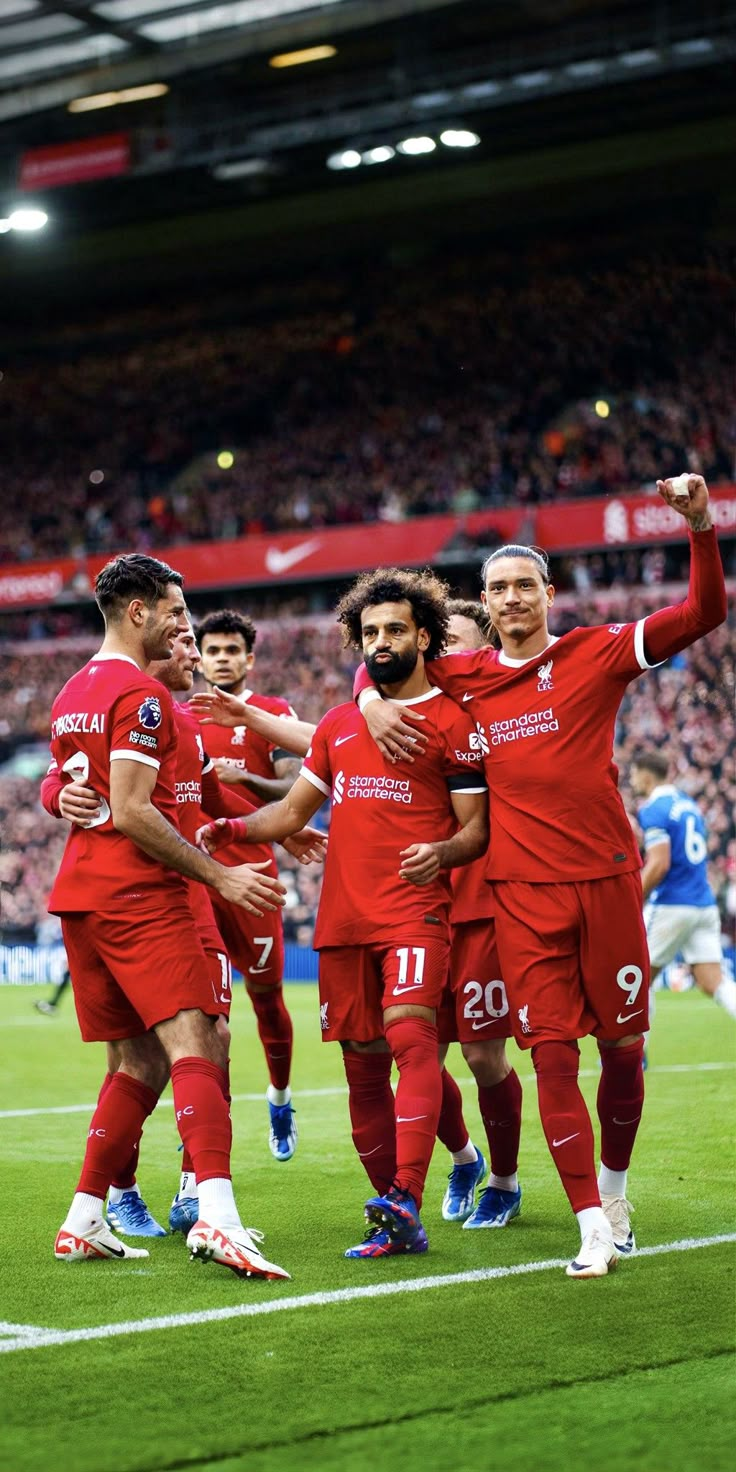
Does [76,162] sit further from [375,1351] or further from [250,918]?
[375,1351]

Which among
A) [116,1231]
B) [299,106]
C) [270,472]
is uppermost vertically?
[299,106]

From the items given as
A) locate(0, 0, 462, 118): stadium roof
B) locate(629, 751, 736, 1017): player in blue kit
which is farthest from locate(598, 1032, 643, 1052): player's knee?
locate(0, 0, 462, 118): stadium roof

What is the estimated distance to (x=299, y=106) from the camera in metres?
23.4

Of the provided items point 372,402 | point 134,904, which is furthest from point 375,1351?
point 372,402

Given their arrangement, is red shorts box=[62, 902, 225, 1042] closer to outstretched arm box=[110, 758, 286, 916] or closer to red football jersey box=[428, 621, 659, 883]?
outstretched arm box=[110, 758, 286, 916]

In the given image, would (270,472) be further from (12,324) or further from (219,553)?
(12,324)

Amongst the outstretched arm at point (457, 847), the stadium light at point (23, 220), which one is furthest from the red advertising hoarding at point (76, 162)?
the outstretched arm at point (457, 847)

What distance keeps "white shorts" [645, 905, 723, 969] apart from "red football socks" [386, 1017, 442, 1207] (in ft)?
20.4

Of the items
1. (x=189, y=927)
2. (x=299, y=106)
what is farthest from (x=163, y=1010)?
(x=299, y=106)

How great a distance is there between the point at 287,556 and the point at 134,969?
23088 millimetres

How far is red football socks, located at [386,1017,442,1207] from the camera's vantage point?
5355 millimetres

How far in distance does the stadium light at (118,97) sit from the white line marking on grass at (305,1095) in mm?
16639

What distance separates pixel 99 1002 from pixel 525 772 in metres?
1.56

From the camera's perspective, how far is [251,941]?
25.6ft
